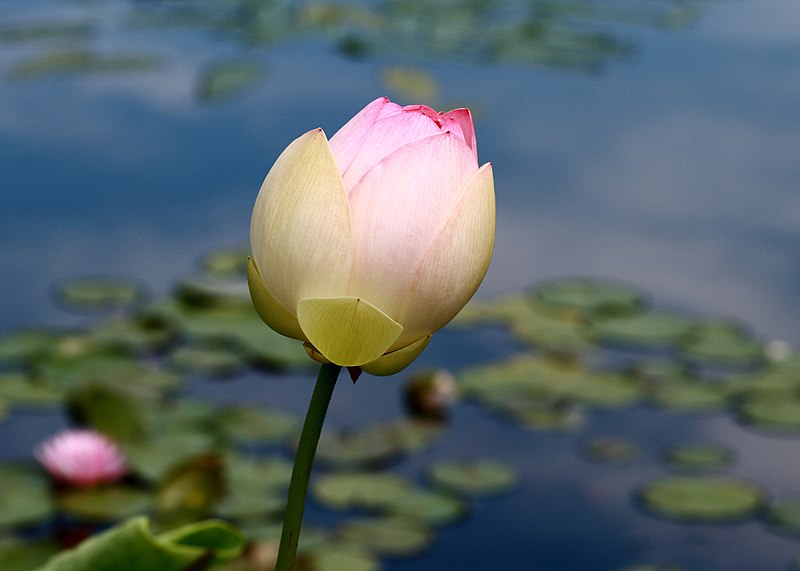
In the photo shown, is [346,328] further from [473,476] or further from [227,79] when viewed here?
[227,79]

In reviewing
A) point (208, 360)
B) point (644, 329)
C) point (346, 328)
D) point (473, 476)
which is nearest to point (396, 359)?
point (346, 328)

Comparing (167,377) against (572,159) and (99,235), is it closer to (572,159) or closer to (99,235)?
(99,235)

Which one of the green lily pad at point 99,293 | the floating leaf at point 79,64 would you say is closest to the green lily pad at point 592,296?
the green lily pad at point 99,293

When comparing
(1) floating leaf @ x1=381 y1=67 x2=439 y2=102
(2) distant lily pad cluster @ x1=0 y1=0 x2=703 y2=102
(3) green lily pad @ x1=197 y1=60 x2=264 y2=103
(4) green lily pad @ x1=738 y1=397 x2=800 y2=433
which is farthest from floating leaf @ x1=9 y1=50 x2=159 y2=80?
(4) green lily pad @ x1=738 y1=397 x2=800 y2=433

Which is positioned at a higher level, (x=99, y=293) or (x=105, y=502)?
(x=99, y=293)

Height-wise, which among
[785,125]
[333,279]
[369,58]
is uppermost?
[369,58]

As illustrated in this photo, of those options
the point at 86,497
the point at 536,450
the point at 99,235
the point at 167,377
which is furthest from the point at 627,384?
the point at 99,235
